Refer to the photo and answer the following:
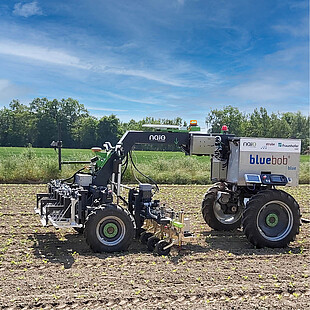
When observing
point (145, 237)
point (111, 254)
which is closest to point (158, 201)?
point (145, 237)

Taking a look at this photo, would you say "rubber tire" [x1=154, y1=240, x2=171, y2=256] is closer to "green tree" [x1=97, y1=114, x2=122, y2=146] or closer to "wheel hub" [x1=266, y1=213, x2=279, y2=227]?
"wheel hub" [x1=266, y1=213, x2=279, y2=227]

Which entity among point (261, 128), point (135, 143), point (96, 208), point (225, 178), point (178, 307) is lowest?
point (178, 307)

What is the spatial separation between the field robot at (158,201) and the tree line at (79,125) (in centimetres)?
2293

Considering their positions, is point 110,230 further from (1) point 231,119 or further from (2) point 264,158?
(1) point 231,119

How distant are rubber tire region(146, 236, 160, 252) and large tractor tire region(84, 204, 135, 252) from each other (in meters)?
0.41

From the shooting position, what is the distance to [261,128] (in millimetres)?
43438

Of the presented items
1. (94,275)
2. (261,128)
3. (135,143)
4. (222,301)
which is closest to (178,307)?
(222,301)

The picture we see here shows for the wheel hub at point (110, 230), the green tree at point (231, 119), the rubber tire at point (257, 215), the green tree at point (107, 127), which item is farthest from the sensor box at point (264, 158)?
the green tree at point (107, 127)

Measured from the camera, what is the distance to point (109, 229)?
7660mm

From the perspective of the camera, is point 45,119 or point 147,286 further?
point 45,119

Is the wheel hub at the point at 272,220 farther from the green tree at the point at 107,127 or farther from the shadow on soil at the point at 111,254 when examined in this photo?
the green tree at the point at 107,127

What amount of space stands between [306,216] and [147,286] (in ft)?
26.8

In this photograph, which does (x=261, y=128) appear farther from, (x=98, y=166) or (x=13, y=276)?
(x=13, y=276)

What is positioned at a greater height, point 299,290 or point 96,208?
point 96,208
